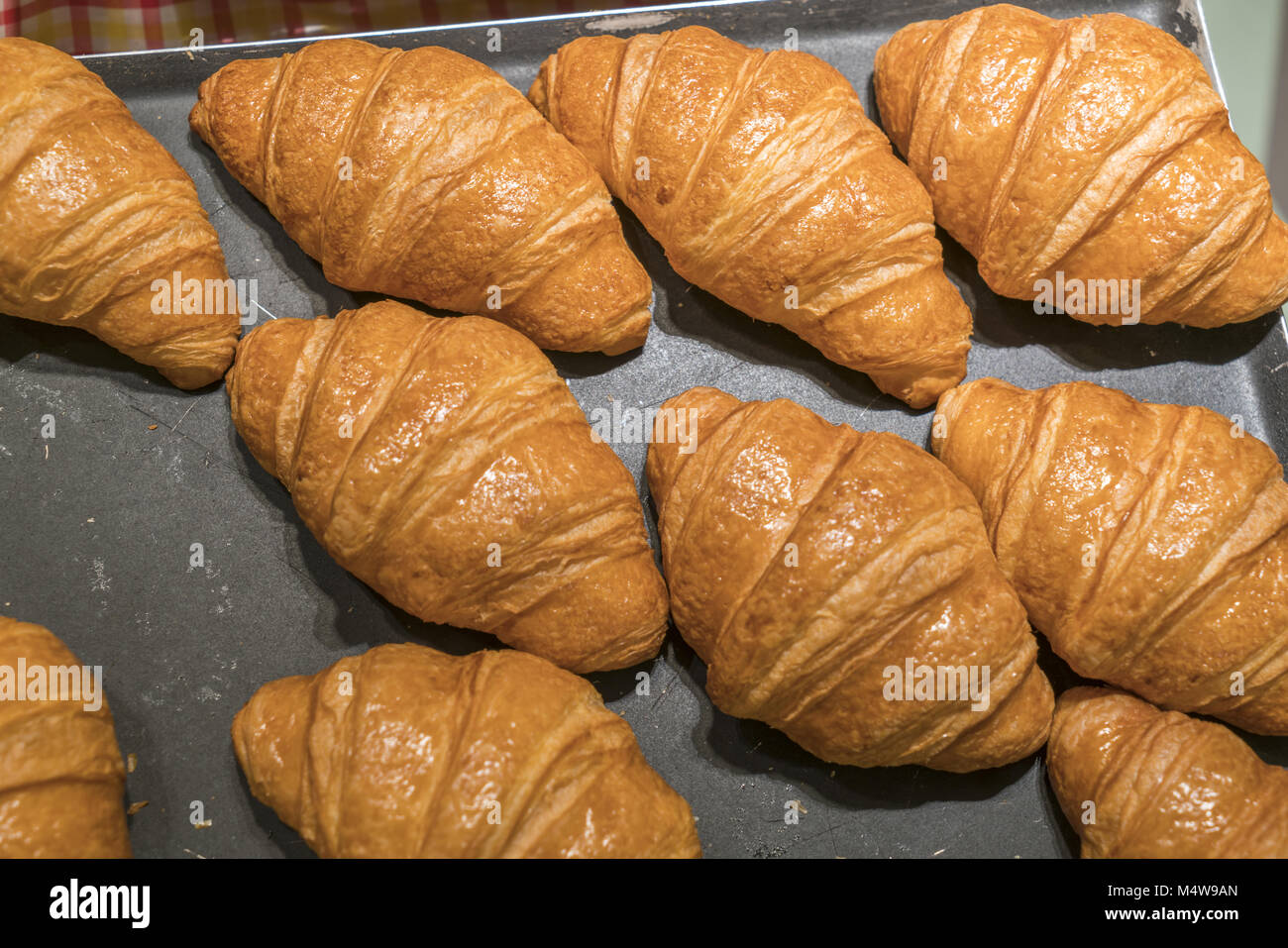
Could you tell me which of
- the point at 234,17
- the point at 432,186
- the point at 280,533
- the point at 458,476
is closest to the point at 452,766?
the point at 458,476

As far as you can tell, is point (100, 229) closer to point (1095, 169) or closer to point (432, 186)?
point (432, 186)

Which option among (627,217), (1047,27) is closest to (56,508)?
(627,217)

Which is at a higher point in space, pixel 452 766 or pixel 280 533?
pixel 280 533

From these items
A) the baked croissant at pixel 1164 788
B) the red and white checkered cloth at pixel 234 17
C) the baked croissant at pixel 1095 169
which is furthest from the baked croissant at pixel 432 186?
the baked croissant at pixel 1164 788

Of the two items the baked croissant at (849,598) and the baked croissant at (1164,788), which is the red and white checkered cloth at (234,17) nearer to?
the baked croissant at (849,598)

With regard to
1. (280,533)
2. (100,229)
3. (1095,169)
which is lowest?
(280,533)

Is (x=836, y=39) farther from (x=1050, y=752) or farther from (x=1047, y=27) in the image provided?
(x=1050, y=752)
